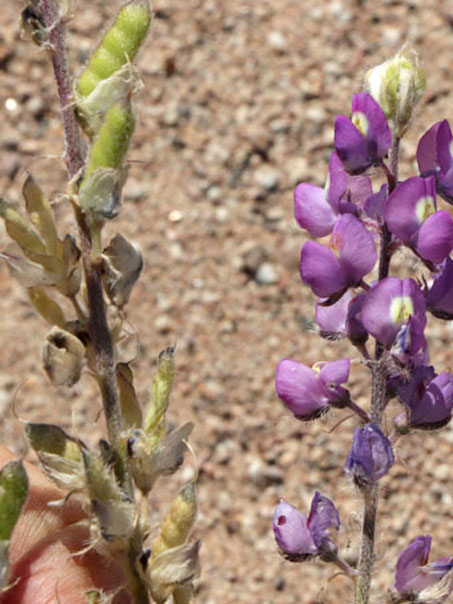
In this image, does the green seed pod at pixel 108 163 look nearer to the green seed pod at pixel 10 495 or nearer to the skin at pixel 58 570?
the green seed pod at pixel 10 495

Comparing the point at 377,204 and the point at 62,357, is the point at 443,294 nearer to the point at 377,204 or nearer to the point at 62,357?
the point at 377,204

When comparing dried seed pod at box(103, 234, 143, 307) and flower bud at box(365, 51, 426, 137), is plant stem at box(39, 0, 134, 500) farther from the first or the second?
flower bud at box(365, 51, 426, 137)

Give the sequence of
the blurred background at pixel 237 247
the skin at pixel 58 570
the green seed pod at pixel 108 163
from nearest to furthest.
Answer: the green seed pod at pixel 108 163, the skin at pixel 58 570, the blurred background at pixel 237 247

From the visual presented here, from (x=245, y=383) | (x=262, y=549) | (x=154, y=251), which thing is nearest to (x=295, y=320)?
(x=245, y=383)

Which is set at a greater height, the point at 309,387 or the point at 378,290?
the point at 378,290

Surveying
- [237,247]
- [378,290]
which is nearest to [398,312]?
[378,290]

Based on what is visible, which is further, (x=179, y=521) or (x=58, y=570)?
(x=58, y=570)

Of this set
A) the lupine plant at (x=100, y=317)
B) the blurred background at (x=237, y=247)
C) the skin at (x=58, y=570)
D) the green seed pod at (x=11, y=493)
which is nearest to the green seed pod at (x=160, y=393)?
the lupine plant at (x=100, y=317)
